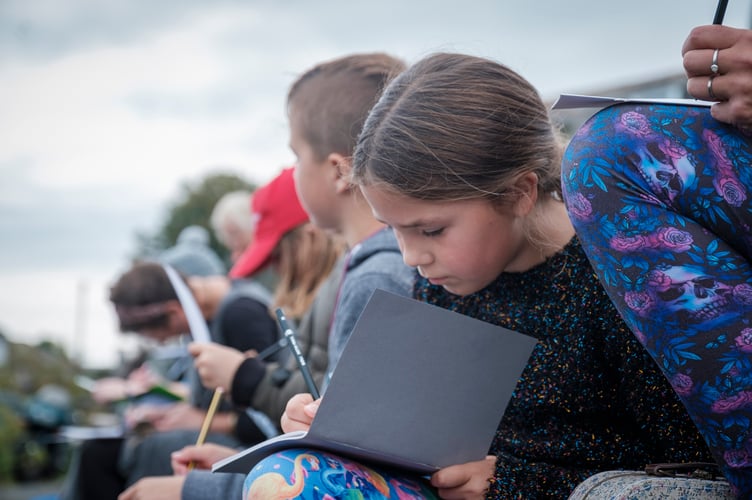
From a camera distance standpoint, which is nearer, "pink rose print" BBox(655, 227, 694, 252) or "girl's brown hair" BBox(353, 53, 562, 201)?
"pink rose print" BBox(655, 227, 694, 252)

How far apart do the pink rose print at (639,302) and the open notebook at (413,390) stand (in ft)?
0.86

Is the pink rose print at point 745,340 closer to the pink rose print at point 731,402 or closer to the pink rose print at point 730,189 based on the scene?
the pink rose print at point 731,402

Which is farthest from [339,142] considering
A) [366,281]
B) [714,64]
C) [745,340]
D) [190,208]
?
[190,208]

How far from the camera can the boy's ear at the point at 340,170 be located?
2053 mm

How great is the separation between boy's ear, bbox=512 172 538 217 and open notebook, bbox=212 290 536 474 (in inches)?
11.5

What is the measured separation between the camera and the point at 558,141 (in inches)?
65.3

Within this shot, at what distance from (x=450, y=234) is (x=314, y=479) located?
54 centimetres

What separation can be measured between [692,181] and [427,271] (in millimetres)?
537

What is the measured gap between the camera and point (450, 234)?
4.93 feet

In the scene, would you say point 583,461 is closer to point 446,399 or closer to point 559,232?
point 446,399

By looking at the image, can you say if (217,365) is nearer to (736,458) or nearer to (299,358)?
(299,358)

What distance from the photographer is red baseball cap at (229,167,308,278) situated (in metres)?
2.81

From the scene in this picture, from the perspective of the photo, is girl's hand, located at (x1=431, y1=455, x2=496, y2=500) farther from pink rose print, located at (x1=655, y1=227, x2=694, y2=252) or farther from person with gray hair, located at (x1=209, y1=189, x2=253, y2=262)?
person with gray hair, located at (x1=209, y1=189, x2=253, y2=262)

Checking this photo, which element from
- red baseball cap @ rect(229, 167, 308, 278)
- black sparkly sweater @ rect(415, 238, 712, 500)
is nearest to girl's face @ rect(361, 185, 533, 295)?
black sparkly sweater @ rect(415, 238, 712, 500)
